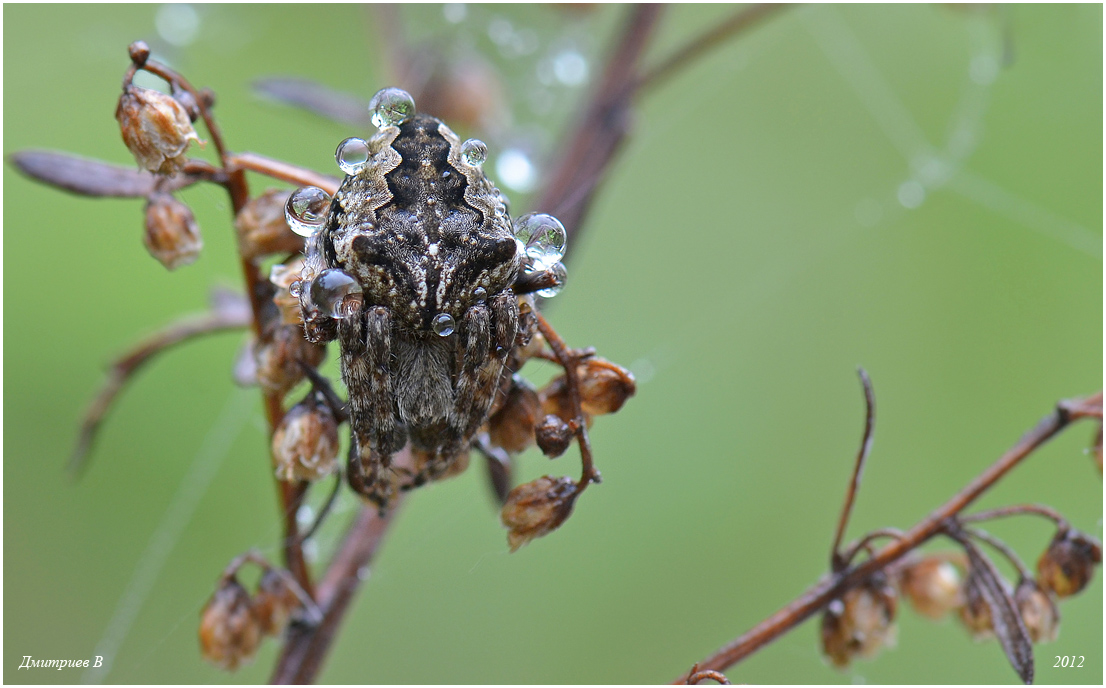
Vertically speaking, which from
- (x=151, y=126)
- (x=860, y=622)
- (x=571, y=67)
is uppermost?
(x=571, y=67)

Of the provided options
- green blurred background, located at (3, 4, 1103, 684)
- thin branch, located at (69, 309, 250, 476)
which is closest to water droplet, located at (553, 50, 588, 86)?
green blurred background, located at (3, 4, 1103, 684)

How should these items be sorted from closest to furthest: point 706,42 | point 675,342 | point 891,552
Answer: point 891,552, point 706,42, point 675,342

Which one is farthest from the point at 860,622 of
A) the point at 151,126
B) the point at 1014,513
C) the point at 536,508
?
the point at 151,126

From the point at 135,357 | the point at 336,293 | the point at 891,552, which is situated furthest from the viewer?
the point at 135,357

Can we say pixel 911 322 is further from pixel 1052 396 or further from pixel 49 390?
pixel 49 390

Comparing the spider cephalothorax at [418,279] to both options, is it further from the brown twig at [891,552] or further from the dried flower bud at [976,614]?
the dried flower bud at [976,614]

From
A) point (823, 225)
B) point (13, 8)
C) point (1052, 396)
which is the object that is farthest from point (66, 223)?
point (1052, 396)

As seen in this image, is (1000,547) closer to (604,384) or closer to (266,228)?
(604,384)

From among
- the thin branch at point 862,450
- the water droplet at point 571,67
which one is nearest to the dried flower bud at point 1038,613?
the thin branch at point 862,450
